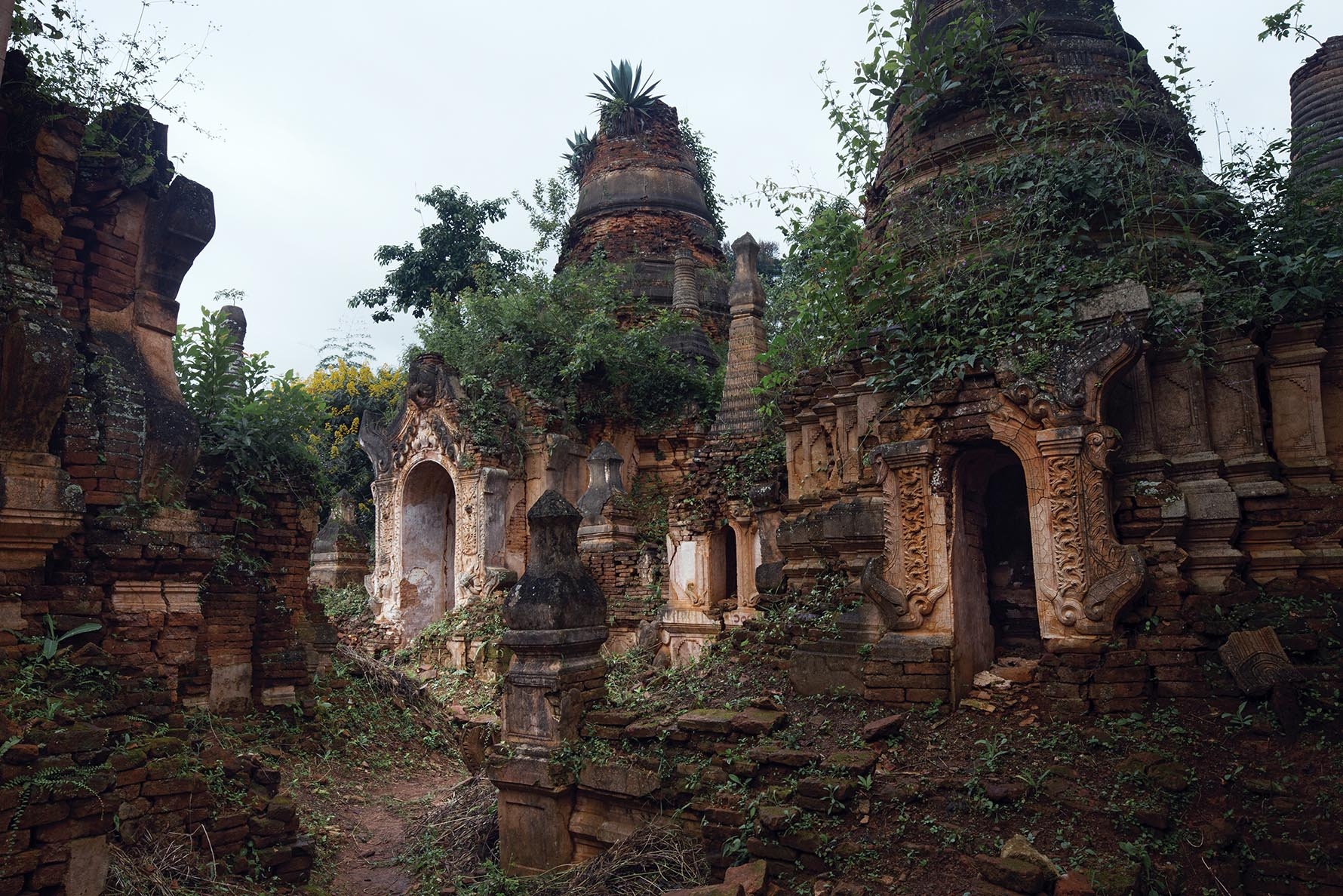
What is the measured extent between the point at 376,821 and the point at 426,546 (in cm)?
1002

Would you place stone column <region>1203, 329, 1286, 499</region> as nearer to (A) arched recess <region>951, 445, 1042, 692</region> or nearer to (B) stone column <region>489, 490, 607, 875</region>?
(A) arched recess <region>951, 445, 1042, 692</region>

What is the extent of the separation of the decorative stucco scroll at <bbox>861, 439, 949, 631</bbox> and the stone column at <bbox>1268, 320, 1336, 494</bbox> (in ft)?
7.91

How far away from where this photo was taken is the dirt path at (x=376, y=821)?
7.00m

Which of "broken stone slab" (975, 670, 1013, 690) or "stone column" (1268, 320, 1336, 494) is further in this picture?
"broken stone slab" (975, 670, 1013, 690)

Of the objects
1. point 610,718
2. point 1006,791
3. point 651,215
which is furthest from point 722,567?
point 651,215

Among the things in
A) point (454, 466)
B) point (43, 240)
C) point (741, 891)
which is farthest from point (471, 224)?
point (741, 891)

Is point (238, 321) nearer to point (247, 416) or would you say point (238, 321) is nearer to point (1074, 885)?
point (247, 416)

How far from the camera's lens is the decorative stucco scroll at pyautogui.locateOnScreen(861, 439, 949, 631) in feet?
21.3

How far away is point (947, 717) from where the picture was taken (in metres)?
6.04

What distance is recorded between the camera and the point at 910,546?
660 centimetres

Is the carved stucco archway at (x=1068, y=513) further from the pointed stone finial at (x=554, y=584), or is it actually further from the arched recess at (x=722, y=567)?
the arched recess at (x=722, y=567)

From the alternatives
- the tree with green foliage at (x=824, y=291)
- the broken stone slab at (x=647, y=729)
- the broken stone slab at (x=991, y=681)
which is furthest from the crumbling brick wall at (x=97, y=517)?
the tree with green foliage at (x=824, y=291)

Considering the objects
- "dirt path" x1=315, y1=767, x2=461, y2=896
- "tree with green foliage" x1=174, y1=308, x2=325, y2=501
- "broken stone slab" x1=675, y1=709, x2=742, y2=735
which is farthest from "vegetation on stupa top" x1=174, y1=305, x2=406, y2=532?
"broken stone slab" x1=675, y1=709, x2=742, y2=735

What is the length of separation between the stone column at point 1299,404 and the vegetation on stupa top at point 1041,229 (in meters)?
0.17
